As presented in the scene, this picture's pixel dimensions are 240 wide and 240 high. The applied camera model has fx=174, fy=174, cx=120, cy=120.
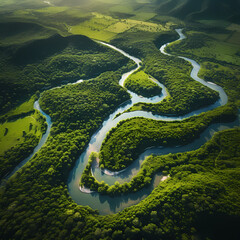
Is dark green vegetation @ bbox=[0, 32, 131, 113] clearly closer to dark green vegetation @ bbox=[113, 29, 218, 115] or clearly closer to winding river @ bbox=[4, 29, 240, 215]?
winding river @ bbox=[4, 29, 240, 215]

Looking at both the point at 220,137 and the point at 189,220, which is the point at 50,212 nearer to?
the point at 189,220

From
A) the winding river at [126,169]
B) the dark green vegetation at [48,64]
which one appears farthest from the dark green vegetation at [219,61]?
the dark green vegetation at [48,64]

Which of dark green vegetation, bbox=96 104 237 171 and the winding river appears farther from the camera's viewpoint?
→ dark green vegetation, bbox=96 104 237 171

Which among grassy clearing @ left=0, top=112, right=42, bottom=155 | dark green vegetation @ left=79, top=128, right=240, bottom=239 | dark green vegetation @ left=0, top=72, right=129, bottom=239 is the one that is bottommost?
grassy clearing @ left=0, top=112, right=42, bottom=155

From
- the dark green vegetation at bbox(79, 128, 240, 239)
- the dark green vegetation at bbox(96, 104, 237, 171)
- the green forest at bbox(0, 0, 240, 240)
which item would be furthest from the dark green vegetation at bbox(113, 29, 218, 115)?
the dark green vegetation at bbox(79, 128, 240, 239)

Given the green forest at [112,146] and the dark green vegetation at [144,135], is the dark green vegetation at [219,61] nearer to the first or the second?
the green forest at [112,146]

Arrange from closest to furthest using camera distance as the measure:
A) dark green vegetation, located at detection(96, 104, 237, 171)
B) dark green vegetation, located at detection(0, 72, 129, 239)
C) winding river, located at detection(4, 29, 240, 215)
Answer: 1. dark green vegetation, located at detection(0, 72, 129, 239)
2. winding river, located at detection(4, 29, 240, 215)
3. dark green vegetation, located at detection(96, 104, 237, 171)

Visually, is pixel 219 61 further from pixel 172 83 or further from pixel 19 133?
pixel 19 133
